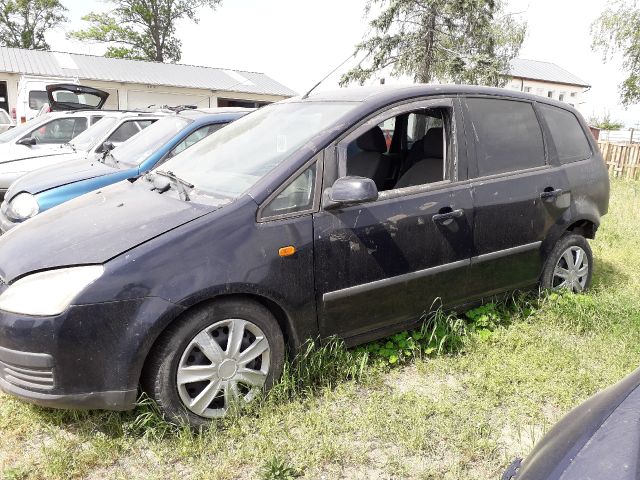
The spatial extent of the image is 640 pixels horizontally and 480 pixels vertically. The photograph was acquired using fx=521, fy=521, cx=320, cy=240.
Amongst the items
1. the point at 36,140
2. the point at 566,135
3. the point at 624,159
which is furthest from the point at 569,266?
the point at 624,159

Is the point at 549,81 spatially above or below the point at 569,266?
above

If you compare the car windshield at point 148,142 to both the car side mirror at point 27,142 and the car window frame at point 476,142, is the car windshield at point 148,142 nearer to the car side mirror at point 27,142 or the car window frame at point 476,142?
the car side mirror at point 27,142

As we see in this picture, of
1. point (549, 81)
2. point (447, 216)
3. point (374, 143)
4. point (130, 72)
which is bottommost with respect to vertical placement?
point (447, 216)

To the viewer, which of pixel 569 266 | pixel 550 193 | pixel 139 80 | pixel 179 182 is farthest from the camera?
pixel 139 80

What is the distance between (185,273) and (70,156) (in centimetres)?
529

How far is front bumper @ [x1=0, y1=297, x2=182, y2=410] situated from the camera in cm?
228

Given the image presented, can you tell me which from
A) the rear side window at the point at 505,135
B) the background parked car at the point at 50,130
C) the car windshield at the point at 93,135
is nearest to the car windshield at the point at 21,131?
the background parked car at the point at 50,130

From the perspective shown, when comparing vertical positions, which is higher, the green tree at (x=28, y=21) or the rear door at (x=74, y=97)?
the green tree at (x=28, y=21)

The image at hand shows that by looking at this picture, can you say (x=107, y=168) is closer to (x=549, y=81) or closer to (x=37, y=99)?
(x=37, y=99)

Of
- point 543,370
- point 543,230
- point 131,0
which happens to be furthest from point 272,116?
point 131,0

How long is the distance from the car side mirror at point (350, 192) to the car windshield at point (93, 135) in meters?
5.57

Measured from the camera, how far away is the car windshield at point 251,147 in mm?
2947

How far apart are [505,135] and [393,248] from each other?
1349 millimetres

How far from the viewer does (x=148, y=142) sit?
5.77 metres
